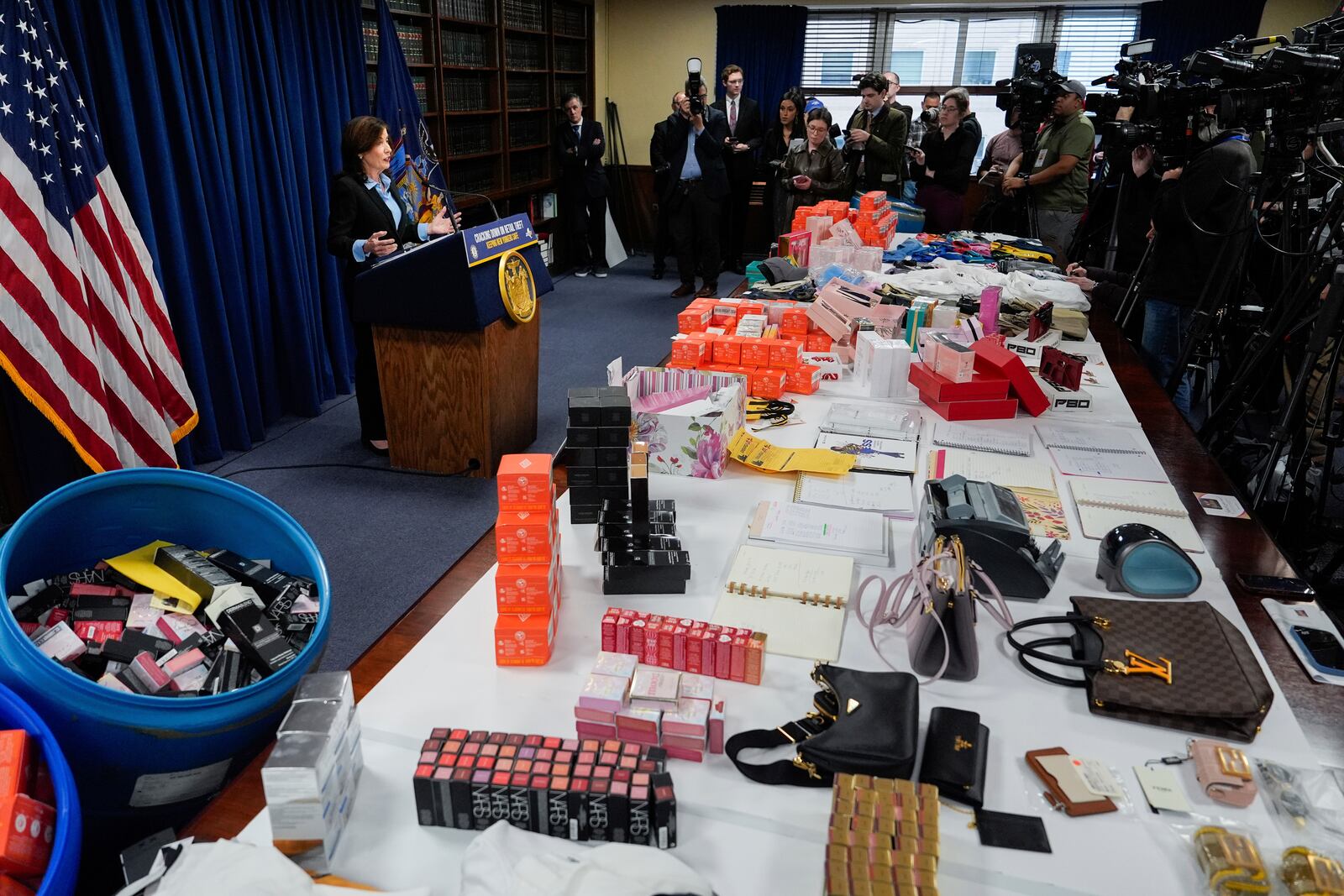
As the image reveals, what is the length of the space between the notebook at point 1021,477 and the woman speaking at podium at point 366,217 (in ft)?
7.57

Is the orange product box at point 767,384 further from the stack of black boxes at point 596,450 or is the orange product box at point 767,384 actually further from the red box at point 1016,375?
the stack of black boxes at point 596,450

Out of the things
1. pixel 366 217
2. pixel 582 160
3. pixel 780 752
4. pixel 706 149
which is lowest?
pixel 780 752

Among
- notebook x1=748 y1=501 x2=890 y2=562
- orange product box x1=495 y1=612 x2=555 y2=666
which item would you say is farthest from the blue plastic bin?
notebook x1=748 y1=501 x2=890 y2=562

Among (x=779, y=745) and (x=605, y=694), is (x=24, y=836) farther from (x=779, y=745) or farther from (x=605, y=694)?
(x=779, y=745)

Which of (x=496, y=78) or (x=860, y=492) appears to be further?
(x=496, y=78)

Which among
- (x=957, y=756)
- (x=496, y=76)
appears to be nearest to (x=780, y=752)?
(x=957, y=756)

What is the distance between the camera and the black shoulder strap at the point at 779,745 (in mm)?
1138

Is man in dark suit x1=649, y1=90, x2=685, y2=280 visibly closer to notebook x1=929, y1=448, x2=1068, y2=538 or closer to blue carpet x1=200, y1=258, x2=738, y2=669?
blue carpet x1=200, y1=258, x2=738, y2=669

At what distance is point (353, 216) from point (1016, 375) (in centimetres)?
255

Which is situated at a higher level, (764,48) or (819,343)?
(764,48)

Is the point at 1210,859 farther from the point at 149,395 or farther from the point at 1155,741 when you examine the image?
the point at 149,395

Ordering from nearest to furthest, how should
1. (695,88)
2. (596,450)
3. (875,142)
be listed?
(596,450)
(695,88)
(875,142)

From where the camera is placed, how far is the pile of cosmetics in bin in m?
1.34

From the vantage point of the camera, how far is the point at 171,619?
1447 mm
